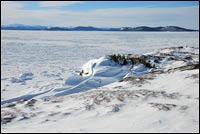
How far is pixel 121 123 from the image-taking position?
5.77 meters

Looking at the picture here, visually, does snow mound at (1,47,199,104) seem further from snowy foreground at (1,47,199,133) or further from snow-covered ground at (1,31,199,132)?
snowy foreground at (1,47,199,133)

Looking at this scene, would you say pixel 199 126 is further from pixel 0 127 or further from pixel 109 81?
pixel 109 81

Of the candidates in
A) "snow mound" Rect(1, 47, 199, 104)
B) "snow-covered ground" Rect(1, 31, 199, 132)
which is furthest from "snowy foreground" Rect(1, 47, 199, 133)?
"snow mound" Rect(1, 47, 199, 104)

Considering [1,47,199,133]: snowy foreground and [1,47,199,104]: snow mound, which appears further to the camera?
[1,47,199,104]: snow mound

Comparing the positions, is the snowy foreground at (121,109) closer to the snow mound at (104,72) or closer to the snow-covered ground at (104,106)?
the snow-covered ground at (104,106)

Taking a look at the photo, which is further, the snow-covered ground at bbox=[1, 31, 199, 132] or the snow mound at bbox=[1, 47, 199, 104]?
the snow mound at bbox=[1, 47, 199, 104]

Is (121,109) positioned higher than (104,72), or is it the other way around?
(121,109)

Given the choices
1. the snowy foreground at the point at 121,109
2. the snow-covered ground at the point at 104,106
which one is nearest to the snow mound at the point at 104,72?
the snow-covered ground at the point at 104,106

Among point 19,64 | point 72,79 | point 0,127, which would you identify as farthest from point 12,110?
point 19,64

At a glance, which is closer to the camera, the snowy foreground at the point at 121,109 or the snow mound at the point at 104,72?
the snowy foreground at the point at 121,109

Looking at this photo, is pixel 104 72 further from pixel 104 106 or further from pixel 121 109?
pixel 121 109

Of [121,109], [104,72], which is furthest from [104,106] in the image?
[104,72]

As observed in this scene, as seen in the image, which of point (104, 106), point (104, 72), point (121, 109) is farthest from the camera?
point (104, 72)

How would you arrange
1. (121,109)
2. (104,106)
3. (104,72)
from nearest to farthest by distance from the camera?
(121,109)
(104,106)
(104,72)
